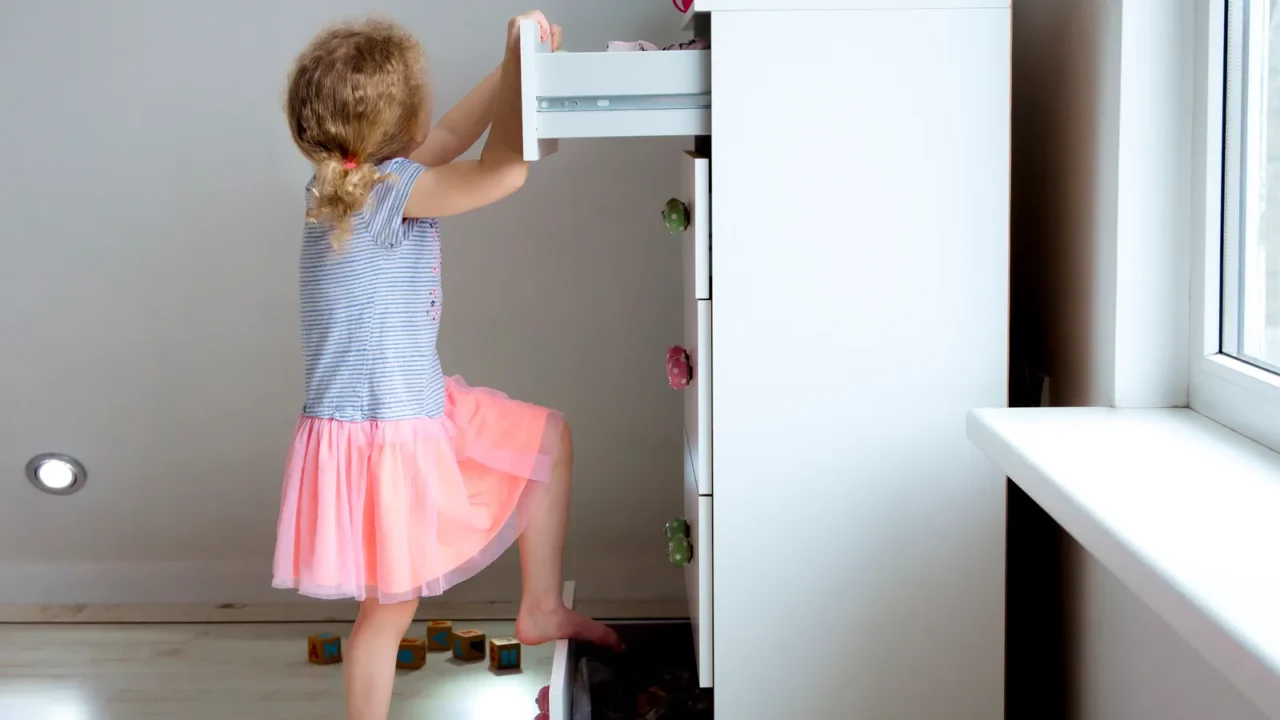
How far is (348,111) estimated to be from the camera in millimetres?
1469

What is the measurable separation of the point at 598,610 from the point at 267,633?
0.59 meters

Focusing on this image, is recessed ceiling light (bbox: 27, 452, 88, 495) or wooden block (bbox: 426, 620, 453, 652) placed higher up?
recessed ceiling light (bbox: 27, 452, 88, 495)

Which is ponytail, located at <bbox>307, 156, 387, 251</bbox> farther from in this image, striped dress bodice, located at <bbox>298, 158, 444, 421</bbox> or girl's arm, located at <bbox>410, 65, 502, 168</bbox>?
girl's arm, located at <bbox>410, 65, 502, 168</bbox>

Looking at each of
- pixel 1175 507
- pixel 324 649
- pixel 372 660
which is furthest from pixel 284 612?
pixel 1175 507

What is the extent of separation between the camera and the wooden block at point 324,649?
201 cm

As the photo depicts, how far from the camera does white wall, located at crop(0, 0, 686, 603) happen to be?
78.9 inches

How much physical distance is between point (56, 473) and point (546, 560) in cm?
110

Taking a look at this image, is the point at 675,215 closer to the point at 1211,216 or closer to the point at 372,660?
the point at 1211,216

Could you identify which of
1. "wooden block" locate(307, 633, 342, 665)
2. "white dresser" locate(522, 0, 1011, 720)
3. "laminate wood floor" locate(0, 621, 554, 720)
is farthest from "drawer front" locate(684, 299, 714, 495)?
"wooden block" locate(307, 633, 342, 665)

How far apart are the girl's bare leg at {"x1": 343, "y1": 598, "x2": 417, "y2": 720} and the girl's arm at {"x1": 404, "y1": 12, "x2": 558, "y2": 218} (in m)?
0.52

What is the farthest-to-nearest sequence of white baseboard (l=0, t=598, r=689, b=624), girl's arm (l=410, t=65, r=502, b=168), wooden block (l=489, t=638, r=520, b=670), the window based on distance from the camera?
white baseboard (l=0, t=598, r=689, b=624) → wooden block (l=489, t=638, r=520, b=670) → girl's arm (l=410, t=65, r=502, b=168) → the window

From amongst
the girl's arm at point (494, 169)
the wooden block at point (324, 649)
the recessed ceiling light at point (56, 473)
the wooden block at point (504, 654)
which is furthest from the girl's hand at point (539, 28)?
the recessed ceiling light at point (56, 473)

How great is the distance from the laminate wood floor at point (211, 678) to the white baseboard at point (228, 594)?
0.14 feet

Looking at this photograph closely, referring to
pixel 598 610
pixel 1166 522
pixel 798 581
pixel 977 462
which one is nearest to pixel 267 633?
pixel 598 610
